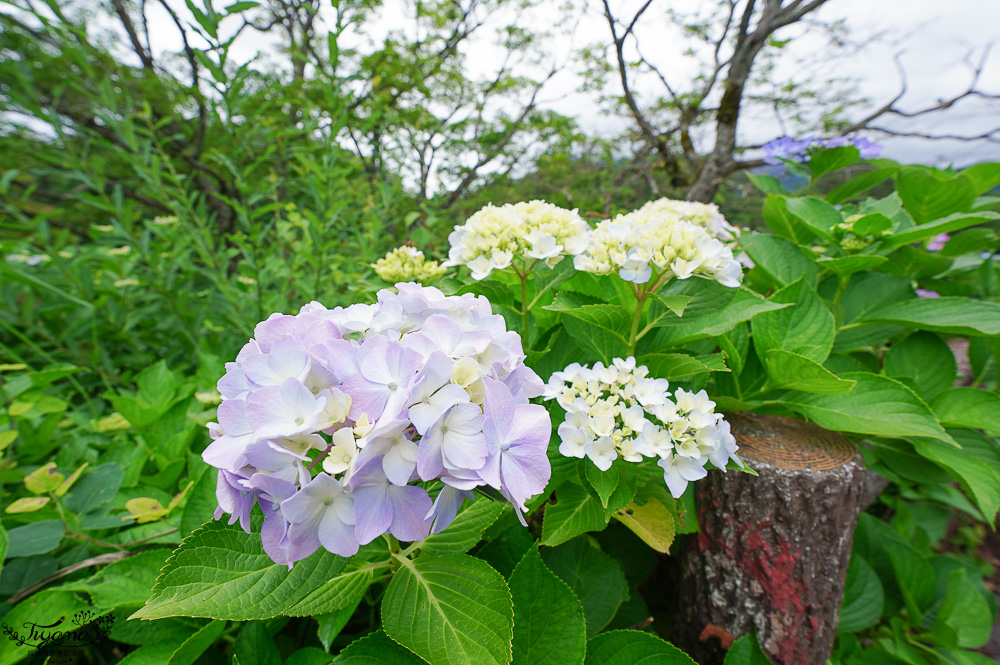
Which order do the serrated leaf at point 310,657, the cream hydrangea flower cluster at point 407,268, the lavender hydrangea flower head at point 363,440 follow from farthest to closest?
the cream hydrangea flower cluster at point 407,268
the serrated leaf at point 310,657
the lavender hydrangea flower head at point 363,440

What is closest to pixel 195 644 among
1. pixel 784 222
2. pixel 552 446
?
pixel 552 446

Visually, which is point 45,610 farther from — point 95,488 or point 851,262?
point 851,262

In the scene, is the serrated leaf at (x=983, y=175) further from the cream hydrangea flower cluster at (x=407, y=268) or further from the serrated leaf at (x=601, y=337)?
the cream hydrangea flower cluster at (x=407, y=268)

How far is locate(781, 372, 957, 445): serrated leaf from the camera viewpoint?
96 cm

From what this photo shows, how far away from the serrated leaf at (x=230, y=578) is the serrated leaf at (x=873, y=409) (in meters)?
1.10

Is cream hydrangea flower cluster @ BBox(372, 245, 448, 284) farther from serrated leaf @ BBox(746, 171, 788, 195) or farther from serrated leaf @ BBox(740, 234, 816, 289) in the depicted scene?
serrated leaf @ BBox(746, 171, 788, 195)

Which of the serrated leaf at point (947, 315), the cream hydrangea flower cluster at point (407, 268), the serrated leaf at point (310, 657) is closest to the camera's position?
the serrated leaf at point (310, 657)

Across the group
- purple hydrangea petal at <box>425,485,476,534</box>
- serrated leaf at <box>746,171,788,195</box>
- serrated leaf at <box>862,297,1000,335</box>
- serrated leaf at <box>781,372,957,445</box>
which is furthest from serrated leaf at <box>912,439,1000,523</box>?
purple hydrangea petal at <box>425,485,476,534</box>

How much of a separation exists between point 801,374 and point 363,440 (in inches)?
36.7

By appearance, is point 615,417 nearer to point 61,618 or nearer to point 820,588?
point 820,588

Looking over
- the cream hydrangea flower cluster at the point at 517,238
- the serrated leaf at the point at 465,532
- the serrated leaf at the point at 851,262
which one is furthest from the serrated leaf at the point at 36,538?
the serrated leaf at the point at 851,262

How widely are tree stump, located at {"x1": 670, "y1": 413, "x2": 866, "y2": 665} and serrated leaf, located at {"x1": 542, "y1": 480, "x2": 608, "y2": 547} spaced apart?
0.38m

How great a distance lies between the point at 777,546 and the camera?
979mm

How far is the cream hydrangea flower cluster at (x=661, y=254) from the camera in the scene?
854 mm
